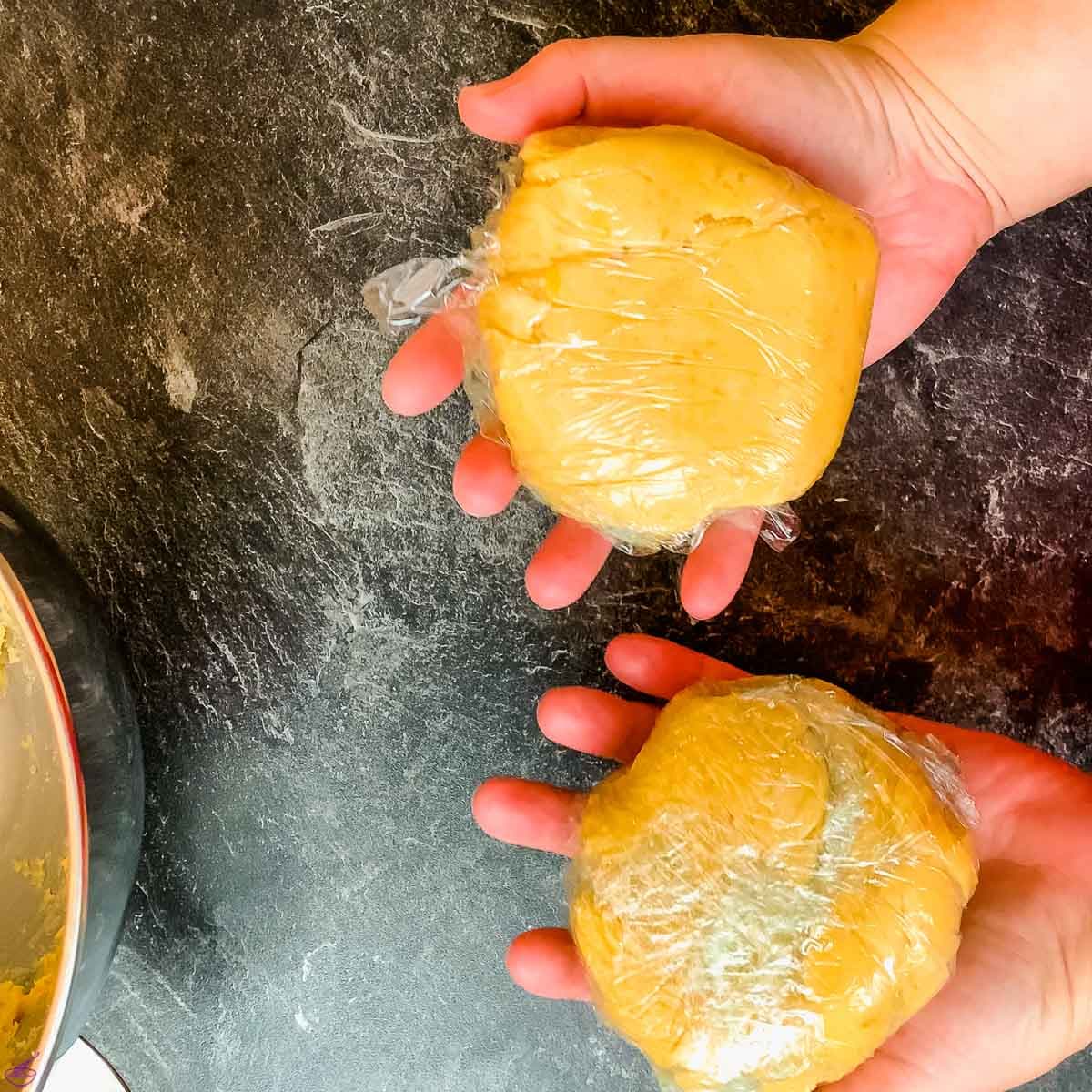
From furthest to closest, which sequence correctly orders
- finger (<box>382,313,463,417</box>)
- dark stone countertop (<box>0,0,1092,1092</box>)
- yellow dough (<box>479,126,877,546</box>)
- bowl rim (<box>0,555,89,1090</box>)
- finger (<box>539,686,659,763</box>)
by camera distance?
dark stone countertop (<box>0,0,1092,1092</box>) → finger (<box>539,686,659,763</box>) → finger (<box>382,313,463,417</box>) → bowl rim (<box>0,555,89,1090</box>) → yellow dough (<box>479,126,877,546</box>)

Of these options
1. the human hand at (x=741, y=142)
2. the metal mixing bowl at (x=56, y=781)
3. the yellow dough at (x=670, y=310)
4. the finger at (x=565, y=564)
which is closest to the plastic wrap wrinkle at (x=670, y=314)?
the yellow dough at (x=670, y=310)

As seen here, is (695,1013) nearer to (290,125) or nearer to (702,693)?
(702,693)

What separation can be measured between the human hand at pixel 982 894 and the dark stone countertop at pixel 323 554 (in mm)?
134

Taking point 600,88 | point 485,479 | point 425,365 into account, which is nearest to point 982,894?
point 485,479

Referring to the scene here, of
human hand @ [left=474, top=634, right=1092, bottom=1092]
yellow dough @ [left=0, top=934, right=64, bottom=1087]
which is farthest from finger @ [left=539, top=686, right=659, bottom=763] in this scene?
yellow dough @ [left=0, top=934, right=64, bottom=1087]

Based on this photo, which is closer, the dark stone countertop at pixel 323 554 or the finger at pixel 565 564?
the finger at pixel 565 564

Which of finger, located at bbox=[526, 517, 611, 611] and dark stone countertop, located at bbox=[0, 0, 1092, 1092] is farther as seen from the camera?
dark stone countertop, located at bbox=[0, 0, 1092, 1092]

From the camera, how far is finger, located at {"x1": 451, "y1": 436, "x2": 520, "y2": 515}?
121 centimetres

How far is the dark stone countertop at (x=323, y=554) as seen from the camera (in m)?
1.38

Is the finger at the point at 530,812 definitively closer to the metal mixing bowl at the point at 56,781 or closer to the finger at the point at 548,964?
the finger at the point at 548,964

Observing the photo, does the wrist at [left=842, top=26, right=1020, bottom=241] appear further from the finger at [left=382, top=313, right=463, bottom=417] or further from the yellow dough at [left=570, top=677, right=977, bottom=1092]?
the yellow dough at [left=570, top=677, right=977, bottom=1092]

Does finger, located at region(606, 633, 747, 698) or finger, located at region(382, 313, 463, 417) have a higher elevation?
finger, located at region(382, 313, 463, 417)

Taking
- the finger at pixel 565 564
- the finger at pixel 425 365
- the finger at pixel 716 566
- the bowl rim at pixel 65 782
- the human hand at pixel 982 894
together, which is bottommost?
the human hand at pixel 982 894

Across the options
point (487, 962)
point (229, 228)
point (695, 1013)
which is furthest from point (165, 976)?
point (229, 228)
